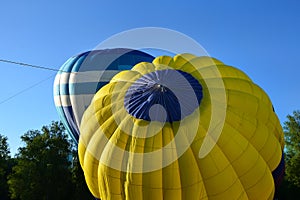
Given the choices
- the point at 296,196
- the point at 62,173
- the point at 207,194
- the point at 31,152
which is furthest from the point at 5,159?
the point at 207,194

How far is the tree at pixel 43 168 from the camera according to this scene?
1845 cm

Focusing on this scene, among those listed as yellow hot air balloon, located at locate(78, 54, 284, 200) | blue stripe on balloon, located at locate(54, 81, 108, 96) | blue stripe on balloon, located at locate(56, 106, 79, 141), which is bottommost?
yellow hot air balloon, located at locate(78, 54, 284, 200)

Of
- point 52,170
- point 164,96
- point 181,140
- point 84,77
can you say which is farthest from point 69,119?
point 181,140

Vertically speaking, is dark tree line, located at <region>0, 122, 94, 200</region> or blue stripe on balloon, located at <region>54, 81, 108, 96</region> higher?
blue stripe on balloon, located at <region>54, 81, 108, 96</region>

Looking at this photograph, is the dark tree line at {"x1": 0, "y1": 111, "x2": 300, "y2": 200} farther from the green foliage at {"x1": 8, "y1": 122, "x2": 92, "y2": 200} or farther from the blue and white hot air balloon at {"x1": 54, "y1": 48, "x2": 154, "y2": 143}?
the blue and white hot air balloon at {"x1": 54, "y1": 48, "x2": 154, "y2": 143}

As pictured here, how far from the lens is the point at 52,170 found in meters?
18.8

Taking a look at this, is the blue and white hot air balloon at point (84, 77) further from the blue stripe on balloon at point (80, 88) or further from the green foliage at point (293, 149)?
the green foliage at point (293, 149)

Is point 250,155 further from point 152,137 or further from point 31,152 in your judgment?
point 31,152

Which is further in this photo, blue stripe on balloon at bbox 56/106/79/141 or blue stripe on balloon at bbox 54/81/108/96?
blue stripe on balloon at bbox 56/106/79/141

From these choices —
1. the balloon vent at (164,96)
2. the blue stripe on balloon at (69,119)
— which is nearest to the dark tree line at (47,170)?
the blue stripe on balloon at (69,119)

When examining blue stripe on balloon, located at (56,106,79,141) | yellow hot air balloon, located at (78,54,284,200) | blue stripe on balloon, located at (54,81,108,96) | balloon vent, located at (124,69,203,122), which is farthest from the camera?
blue stripe on balloon, located at (56,106,79,141)

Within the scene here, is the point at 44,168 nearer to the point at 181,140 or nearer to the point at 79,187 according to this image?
→ the point at 79,187

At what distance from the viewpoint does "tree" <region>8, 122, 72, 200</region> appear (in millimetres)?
18453

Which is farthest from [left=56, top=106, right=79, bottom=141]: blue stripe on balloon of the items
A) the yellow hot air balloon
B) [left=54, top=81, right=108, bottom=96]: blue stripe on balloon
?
the yellow hot air balloon
